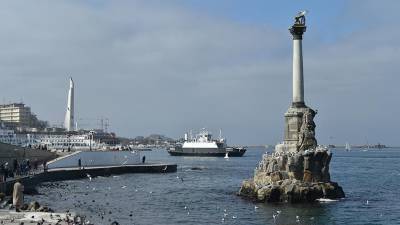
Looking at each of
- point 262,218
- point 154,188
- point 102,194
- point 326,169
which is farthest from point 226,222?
point 154,188

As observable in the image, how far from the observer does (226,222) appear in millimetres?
35562

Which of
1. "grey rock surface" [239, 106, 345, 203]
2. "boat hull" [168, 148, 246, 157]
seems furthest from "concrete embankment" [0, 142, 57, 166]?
"boat hull" [168, 148, 246, 157]

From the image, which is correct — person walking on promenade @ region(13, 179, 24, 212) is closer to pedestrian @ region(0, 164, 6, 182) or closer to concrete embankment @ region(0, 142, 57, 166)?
pedestrian @ region(0, 164, 6, 182)

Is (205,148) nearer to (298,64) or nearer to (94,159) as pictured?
(94,159)

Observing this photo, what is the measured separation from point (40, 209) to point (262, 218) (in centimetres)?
1316

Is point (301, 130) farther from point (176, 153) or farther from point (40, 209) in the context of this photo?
point (176, 153)

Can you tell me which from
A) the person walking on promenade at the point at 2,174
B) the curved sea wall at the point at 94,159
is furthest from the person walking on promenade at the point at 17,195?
the curved sea wall at the point at 94,159

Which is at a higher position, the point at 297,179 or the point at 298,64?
the point at 298,64

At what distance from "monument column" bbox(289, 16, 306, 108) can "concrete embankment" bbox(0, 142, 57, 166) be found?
27.2 m

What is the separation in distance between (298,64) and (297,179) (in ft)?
31.2

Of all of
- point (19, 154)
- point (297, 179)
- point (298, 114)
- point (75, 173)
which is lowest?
point (75, 173)

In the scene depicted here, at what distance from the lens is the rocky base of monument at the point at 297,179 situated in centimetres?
4353

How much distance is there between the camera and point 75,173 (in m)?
71.3

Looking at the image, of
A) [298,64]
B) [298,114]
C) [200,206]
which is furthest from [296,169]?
[298,64]
